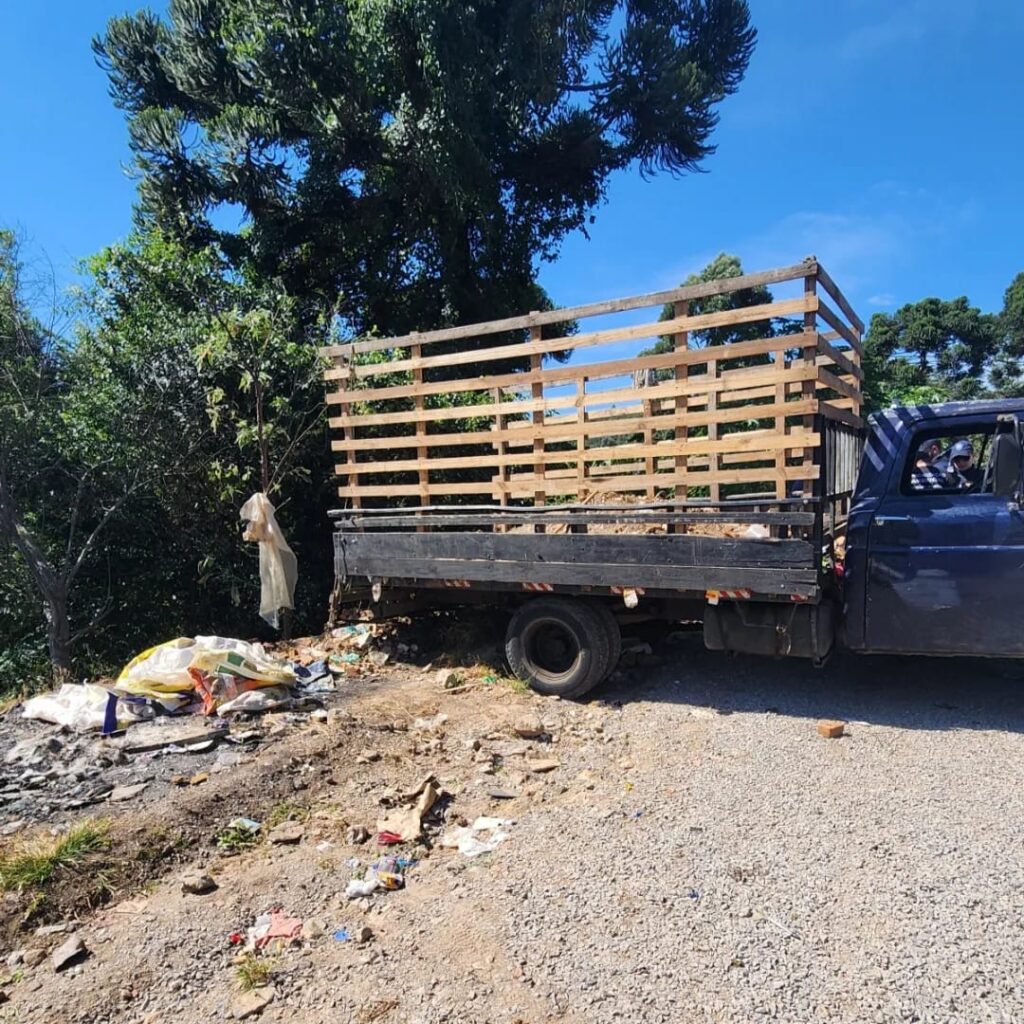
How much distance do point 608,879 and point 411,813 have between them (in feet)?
3.49

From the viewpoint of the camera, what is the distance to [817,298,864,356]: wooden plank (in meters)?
4.57

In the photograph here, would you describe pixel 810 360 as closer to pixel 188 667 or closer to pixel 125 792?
pixel 125 792

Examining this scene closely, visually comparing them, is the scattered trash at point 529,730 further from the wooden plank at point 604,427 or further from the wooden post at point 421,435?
the wooden post at point 421,435

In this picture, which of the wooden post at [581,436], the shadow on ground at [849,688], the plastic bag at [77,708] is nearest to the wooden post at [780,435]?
the wooden post at [581,436]

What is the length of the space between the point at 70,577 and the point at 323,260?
343 inches

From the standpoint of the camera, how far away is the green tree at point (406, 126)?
11773mm

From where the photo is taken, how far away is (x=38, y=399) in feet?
26.1

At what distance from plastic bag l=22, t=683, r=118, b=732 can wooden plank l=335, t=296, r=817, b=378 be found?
323 cm

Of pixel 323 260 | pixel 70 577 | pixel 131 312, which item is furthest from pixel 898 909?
pixel 323 260

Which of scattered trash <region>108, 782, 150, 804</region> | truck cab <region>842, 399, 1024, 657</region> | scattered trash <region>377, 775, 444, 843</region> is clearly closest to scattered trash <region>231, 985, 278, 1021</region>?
scattered trash <region>377, 775, 444, 843</region>

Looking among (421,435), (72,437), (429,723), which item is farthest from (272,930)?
(72,437)

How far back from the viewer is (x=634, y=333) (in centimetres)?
510

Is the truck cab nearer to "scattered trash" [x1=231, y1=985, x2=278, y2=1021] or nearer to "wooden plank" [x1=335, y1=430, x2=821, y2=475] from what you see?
"wooden plank" [x1=335, y1=430, x2=821, y2=475]

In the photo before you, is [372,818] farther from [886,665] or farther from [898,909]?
[886,665]
